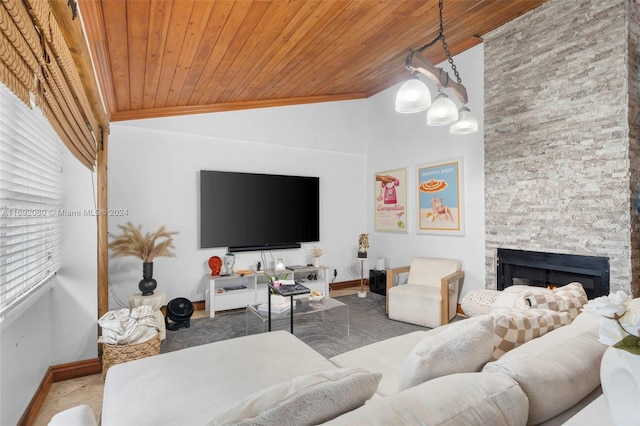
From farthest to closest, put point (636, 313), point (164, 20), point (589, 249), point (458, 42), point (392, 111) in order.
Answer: point (392, 111), point (458, 42), point (589, 249), point (164, 20), point (636, 313)

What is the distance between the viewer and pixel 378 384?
115 cm

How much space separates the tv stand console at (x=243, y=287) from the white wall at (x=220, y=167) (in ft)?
0.77

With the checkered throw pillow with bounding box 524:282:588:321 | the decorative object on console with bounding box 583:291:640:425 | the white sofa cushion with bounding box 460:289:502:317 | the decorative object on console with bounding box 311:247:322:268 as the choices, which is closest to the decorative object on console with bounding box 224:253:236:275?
the decorative object on console with bounding box 311:247:322:268

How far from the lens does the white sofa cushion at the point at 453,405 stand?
788mm

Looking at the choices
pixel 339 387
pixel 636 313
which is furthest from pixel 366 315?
pixel 636 313

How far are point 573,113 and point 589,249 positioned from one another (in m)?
1.25

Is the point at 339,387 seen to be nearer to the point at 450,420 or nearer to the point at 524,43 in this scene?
the point at 450,420

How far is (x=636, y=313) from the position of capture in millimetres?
722

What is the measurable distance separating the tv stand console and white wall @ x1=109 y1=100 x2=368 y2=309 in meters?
0.23

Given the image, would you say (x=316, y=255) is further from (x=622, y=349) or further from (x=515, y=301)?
(x=622, y=349)

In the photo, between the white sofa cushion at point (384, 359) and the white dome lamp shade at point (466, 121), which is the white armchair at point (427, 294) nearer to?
the white sofa cushion at point (384, 359)

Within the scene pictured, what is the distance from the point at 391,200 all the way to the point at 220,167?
2.59 m

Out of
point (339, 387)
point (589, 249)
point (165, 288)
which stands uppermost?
point (589, 249)

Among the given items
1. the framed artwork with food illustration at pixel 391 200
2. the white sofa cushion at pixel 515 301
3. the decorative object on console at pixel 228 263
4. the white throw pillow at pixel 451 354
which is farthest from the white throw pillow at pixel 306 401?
the framed artwork with food illustration at pixel 391 200
